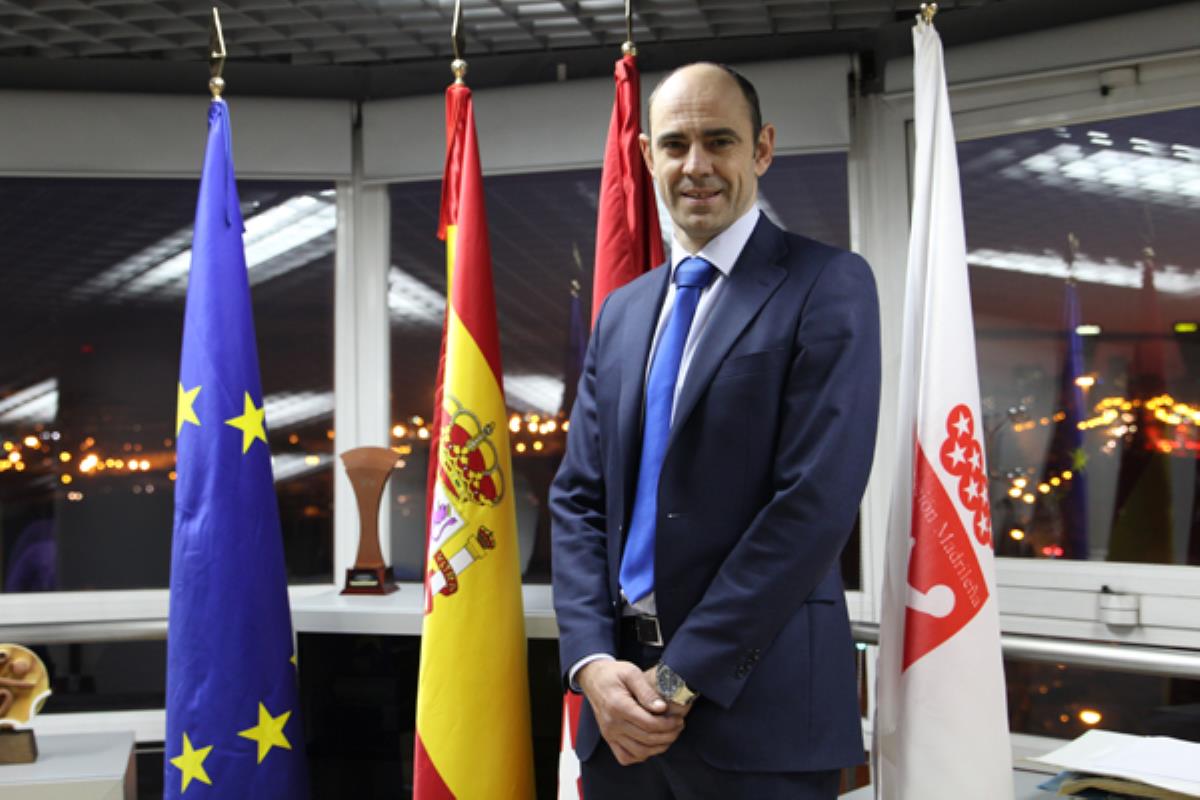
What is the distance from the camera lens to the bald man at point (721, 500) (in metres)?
1.30

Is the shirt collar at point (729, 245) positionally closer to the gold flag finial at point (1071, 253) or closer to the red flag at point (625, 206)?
the red flag at point (625, 206)

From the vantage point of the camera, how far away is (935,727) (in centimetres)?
167

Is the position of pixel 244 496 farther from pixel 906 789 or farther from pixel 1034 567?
pixel 1034 567

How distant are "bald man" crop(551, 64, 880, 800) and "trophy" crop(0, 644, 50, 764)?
3.90ft

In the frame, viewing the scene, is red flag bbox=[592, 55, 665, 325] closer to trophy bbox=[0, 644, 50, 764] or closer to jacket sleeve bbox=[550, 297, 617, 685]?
jacket sleeve bbox=[550, 297, 617, 685]

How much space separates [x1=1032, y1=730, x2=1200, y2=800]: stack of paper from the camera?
1.46 m

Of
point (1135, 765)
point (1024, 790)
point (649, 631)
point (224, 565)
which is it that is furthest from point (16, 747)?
point (1135, 765)

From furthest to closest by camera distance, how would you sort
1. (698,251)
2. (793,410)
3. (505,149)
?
(505,149)
(698,251)
(793,410)

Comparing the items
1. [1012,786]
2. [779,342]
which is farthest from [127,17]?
[1012,786]

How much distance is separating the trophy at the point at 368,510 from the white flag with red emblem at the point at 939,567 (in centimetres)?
129

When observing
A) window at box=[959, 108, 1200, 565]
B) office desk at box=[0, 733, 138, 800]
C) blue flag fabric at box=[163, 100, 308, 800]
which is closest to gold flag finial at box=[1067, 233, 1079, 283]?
window at box=[959, 108, 1200, 565]

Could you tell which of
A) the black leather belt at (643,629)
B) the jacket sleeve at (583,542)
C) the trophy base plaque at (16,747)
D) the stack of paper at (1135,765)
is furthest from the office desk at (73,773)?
the stack of paper at (1135,765)

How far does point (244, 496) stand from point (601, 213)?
Result: 37.6 inches

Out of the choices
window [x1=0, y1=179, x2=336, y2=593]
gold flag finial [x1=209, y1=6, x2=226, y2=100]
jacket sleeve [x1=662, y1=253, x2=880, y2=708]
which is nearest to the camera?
jacket sleeve [x1=662, y1=253, x2=880, y2=708]
